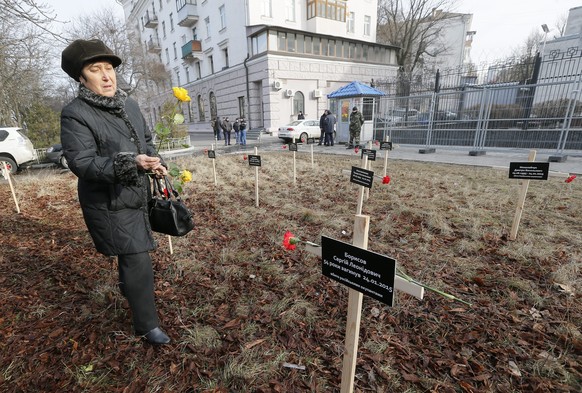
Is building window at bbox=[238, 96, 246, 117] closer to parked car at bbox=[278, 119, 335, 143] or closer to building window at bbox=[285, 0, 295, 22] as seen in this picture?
building window at bbox=[285, 0, 295, 22]

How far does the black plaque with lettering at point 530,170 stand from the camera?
3.12 meters

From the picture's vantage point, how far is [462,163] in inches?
323

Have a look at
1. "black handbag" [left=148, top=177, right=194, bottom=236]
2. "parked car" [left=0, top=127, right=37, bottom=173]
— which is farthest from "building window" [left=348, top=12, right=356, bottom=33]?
"black handbag" [left=148, top=177, right=194, bottom=236]

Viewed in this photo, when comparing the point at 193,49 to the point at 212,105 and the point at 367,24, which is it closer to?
the point at 212,105

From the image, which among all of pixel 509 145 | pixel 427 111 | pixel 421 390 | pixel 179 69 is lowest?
pixel 421 390

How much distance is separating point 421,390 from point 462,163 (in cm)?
789

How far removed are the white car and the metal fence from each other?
17.6ft

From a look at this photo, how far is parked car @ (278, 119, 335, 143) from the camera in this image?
52.6 ft

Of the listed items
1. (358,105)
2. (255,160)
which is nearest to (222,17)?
(358,105)

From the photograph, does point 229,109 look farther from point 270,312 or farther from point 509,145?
point 270,312

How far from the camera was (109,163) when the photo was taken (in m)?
1.58

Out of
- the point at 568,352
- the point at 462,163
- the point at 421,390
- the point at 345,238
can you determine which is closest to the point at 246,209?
the point at 345,238

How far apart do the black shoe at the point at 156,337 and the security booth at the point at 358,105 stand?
1257cm

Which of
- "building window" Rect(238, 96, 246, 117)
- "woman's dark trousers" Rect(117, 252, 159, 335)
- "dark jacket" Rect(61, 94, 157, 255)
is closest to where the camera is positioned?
"dark jacket" Rect(61, 94, 157, 255)
